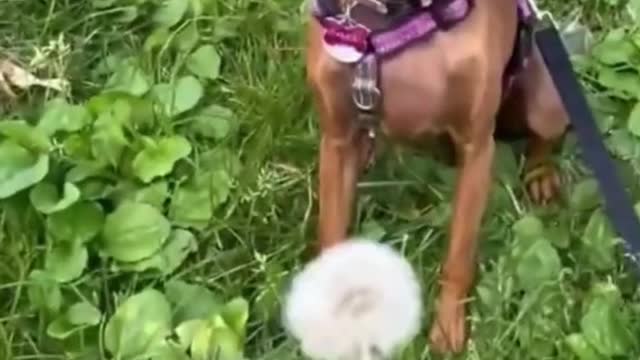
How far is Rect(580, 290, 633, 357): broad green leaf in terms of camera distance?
9.20 feet

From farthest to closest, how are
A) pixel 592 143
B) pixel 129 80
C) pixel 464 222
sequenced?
pixel 129 80
pixel 464 222
pixel 592 143

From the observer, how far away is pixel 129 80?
11.1ft

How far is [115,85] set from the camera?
3400mm

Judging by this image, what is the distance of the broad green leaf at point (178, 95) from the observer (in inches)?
130

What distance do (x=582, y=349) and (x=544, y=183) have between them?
519 millimetres

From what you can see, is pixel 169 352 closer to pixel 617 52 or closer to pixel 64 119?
pixel 64 119

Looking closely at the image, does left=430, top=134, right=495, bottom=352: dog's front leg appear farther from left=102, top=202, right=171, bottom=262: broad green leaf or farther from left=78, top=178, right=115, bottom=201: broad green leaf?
left=78, top=178, right=115, bottom=201: broad green leaf

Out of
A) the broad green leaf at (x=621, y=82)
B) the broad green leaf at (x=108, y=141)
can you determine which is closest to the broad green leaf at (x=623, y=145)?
the broad green leaf at (x=621, y=82)

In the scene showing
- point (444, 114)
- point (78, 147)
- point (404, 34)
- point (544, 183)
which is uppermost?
point (404, 34)

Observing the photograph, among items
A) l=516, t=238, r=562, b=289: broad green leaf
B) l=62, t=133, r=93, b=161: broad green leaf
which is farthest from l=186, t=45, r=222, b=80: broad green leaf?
l=516, t=238, r=562, b=289: broad green leaf

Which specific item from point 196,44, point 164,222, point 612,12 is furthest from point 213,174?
point 612,12

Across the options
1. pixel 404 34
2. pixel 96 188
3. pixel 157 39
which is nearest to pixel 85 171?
pixel 96 188

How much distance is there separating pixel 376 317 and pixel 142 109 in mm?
1324

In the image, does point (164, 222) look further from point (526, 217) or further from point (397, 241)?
point (526, 217)
